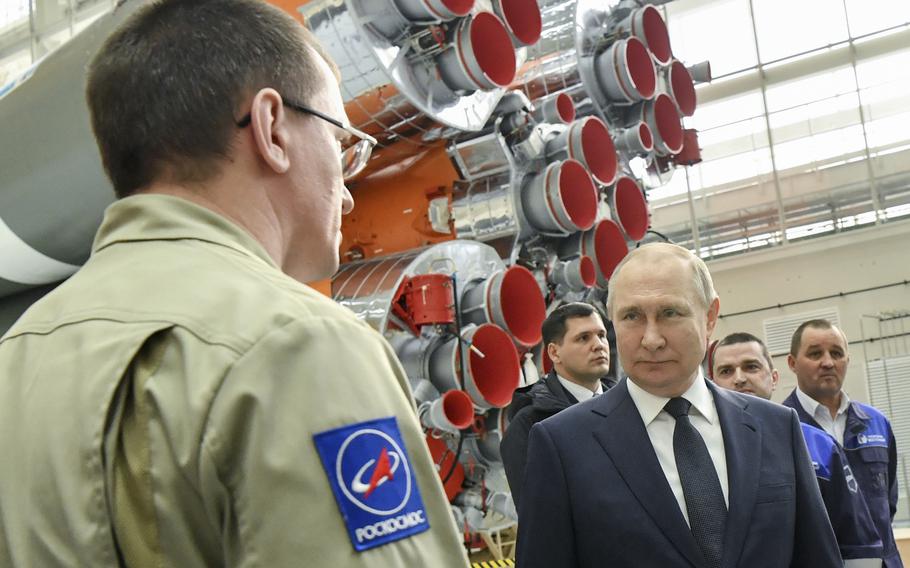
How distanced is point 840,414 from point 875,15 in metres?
9.48

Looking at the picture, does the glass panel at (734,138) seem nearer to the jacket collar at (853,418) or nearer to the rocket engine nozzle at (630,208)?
the rocket engine nozzle at (630,208)

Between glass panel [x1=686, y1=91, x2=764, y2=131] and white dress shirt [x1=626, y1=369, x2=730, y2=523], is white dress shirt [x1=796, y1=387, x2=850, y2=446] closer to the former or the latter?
white dress shirt [x1=626, y1=369, x2=730, y2=523]

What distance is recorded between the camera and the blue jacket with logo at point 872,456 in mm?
3576

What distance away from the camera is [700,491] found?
1.79 m

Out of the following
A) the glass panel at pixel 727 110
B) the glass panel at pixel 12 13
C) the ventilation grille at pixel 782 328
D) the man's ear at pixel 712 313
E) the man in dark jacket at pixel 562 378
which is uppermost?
the glass panel at pixel 12 13

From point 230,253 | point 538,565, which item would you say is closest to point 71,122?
point 538,565

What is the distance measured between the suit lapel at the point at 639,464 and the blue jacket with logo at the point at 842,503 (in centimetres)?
50

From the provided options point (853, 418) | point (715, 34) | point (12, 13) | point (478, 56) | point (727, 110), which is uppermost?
point (12, 13)

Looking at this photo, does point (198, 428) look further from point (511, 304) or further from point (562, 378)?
point (511, 304)

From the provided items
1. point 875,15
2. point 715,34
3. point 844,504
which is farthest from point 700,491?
point 715,34

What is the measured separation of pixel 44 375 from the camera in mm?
811

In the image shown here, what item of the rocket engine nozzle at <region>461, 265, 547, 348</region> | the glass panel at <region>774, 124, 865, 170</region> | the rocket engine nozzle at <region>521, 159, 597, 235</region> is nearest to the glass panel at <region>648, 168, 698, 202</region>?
the glass panel at <region>774, 124, 865, 170</region>

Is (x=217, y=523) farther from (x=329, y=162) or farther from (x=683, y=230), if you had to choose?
(x=683, y=230)

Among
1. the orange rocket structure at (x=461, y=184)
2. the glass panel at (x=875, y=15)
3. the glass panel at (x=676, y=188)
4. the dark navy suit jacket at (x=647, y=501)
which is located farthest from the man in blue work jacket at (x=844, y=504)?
the glass panel at (x=875, y=15)
